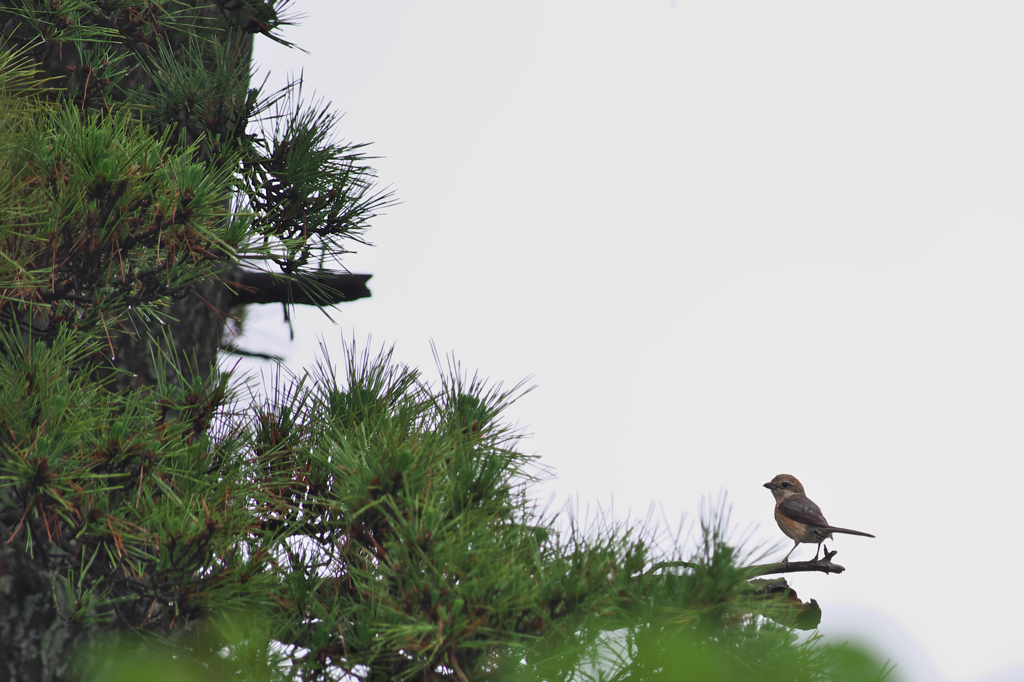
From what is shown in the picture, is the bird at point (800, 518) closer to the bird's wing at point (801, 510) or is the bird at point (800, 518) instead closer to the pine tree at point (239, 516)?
the bird's wing at point (801, 510)

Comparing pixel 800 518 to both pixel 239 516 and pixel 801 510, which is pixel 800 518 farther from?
pixel 239 516

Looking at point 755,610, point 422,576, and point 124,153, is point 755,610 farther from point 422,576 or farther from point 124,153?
point 124,153

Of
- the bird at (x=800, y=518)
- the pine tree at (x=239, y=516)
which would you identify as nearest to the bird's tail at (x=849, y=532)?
the bird at (x=800, y=518)

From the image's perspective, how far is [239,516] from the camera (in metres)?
1.58

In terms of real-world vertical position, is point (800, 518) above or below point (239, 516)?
above

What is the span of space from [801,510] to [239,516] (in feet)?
4.44

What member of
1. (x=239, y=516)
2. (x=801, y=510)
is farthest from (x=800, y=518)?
(x=239, y=516)

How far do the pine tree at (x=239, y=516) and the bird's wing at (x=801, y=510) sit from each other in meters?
0.64

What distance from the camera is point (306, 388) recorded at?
1.85 m

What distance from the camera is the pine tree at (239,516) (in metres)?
1.36

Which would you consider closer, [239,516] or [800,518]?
[239,516]

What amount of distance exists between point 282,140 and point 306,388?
1.99 feet

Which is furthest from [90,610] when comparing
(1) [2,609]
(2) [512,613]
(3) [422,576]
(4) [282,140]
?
(4) [282,140]

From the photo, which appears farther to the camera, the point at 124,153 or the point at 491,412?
the point at 491,412
